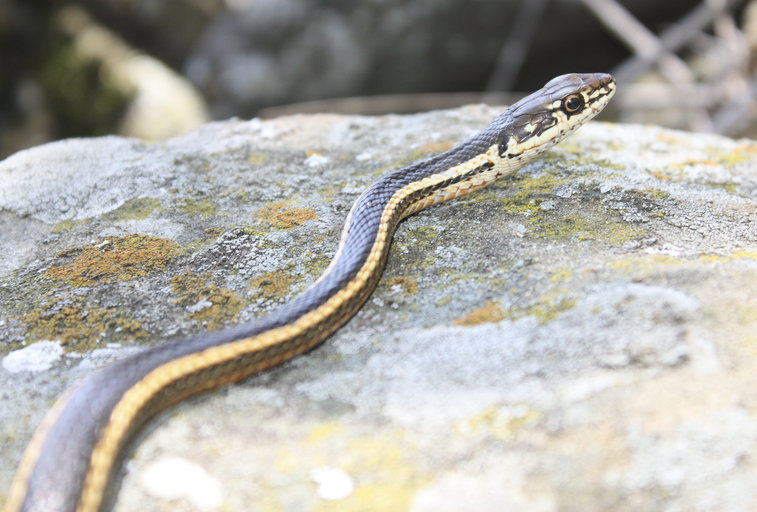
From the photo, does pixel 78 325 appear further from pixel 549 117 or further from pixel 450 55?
pixel 450 55

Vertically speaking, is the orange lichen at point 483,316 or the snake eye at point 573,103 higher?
the snake eye at point 573,103

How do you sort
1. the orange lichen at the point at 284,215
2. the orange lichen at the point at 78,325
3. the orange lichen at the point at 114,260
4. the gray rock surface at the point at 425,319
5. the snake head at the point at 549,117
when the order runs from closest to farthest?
the gray rock surface at the point at 425,319 < the orange lichen at the point at 78,325 < the orange lichen at the point at 114,260 < the orange lichen at the point at 284,215 < the snake head at the point at 549,117

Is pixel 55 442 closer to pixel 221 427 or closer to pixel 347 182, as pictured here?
pixel 221 427

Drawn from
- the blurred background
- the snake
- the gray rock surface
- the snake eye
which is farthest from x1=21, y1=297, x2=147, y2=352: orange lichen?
the blurred background

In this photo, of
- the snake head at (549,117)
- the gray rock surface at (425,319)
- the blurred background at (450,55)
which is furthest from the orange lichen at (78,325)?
the blurred background at (450,55)

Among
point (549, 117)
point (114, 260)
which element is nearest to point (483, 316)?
point (549, 117)

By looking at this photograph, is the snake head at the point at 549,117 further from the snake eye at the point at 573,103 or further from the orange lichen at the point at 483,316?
the orange lichen at the point at 483,316

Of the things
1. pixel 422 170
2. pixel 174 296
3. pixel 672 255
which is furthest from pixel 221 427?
pixel 672 255
